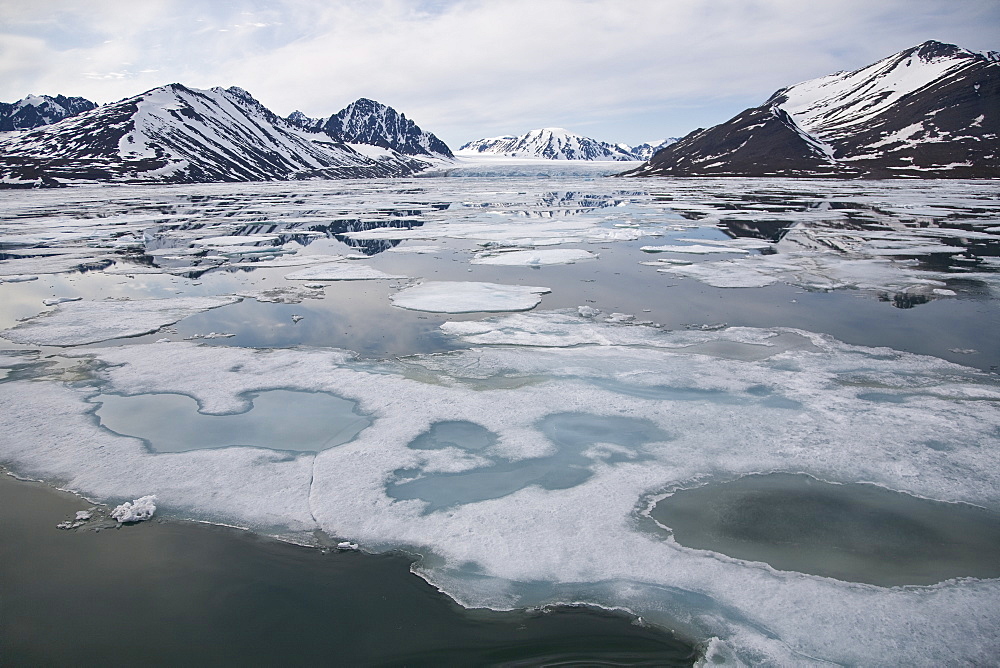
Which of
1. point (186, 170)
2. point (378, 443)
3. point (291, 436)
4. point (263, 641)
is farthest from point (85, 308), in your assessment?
point (186, 170)

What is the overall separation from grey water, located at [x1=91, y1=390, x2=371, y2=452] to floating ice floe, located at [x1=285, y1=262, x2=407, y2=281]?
301 inches

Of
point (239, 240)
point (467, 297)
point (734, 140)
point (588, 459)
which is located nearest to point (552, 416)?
point (588, 459)

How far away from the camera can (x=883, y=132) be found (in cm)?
11931

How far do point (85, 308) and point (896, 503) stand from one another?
1392cm

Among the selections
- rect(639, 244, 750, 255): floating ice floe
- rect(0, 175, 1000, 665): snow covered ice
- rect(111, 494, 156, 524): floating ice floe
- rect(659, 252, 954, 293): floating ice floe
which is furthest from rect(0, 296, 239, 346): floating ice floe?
rect(639, 244, 750, 255): floating ice floe

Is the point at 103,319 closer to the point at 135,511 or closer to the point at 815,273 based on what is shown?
the point at 135,511

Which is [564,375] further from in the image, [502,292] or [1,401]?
[1,401]

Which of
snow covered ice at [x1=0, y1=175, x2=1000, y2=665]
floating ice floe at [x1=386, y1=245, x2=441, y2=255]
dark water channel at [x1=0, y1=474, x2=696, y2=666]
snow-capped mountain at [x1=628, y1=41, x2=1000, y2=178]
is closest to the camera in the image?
dark water channel at [x1=0, y1=474, x2=696, y2=666]

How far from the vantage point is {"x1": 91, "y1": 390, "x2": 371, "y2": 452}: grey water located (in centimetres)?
613

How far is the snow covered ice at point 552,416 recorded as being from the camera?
400 centimetres

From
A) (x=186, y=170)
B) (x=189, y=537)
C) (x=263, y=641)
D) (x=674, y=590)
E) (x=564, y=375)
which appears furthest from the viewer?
(x=186, y=170)

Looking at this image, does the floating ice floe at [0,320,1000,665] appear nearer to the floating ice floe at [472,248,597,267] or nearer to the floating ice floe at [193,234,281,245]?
the floating ice floe at [472,248,597,267]

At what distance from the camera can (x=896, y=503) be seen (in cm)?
494

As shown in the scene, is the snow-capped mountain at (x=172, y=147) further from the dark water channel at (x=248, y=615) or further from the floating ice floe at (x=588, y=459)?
the dark water channel at (x=248, y=615)
